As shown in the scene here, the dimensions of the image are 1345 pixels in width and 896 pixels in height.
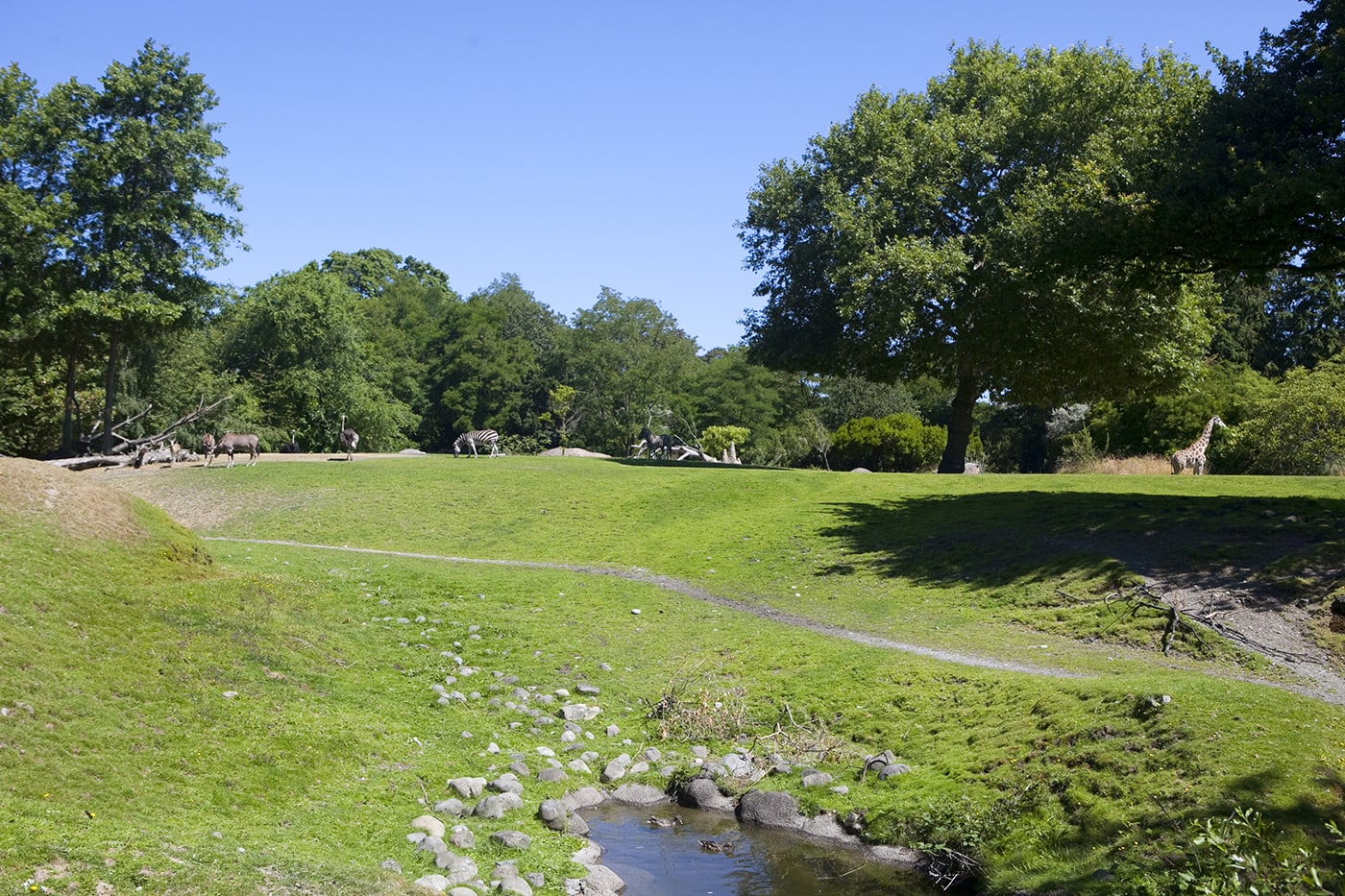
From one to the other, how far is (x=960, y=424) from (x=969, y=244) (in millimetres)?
6627

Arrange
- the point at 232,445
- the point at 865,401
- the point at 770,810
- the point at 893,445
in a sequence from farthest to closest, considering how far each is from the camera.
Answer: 1. the point at 865,401
2. the point at 893,445
3. the point at 232,445
4. the point at 770,810

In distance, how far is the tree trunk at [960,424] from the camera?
36.9 meters

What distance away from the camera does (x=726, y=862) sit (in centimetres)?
1034

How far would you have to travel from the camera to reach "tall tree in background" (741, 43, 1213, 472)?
31.0 m

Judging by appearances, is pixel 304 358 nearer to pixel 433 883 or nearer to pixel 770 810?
pixel 770 810

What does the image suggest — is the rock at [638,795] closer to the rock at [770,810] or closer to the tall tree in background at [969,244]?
the rock at [770,810]

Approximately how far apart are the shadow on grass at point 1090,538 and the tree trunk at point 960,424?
1186 cm

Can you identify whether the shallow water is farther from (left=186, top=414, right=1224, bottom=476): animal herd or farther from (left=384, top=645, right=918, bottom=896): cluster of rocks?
(left=186, top=414, right=1224, bottom=476): animal herd

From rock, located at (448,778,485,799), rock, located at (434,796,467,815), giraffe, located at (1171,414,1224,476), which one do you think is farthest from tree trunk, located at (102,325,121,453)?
giraffe, located at (1171,414,1224,476)

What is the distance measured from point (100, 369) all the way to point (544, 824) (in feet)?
150

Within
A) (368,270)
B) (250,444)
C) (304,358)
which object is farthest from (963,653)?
(368,270)

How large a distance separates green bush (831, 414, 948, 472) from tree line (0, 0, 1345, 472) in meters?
0.13

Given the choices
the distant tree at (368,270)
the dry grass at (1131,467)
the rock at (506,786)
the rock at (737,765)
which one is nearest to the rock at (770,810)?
the rock at (737,765)

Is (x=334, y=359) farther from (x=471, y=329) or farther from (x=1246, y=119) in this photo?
(x=1246, y=119)
